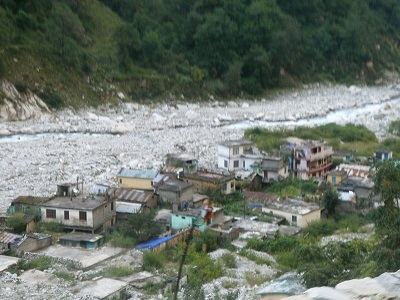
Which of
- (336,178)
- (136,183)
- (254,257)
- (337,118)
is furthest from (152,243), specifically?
(337,118)

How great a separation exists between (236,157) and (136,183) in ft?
12.1

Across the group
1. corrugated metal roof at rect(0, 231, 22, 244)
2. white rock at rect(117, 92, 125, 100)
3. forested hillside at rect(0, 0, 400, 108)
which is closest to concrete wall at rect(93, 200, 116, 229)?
corrugated metal roof at rect(0, 231, 22, 244)

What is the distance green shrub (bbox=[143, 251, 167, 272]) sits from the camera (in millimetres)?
12328

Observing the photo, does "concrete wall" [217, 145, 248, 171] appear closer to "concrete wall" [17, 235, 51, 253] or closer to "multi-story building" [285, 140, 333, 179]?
"multi-story building" [285, 140, 333, 179]

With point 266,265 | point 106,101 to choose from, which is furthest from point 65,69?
point 266,265

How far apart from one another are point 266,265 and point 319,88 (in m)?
30.4

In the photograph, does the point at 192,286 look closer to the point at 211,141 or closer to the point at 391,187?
the point at 391,187

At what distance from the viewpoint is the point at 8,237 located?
531 inches

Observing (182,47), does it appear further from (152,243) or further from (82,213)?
(152,243)

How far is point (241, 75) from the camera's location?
39250 millimetres

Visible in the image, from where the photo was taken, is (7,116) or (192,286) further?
(7,116)

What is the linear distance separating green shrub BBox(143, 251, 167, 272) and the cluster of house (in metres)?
1.05

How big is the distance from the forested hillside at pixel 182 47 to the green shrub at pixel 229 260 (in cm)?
1779

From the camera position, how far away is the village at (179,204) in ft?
43.2
